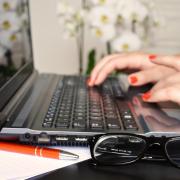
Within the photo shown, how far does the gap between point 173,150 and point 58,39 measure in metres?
0.81

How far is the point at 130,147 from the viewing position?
38 cm

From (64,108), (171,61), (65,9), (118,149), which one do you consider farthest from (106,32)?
(118,149)

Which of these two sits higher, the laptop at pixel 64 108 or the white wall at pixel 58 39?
the white wall at pixel 58 39

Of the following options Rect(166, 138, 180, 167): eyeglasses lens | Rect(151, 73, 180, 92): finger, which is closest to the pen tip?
Rect(166, 138, 180, 167): eyeglasses lens

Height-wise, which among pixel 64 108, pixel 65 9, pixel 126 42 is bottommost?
pixel 64 108

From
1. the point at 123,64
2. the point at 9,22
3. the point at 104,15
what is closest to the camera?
the point at 9,22

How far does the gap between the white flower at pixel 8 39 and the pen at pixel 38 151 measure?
217mm

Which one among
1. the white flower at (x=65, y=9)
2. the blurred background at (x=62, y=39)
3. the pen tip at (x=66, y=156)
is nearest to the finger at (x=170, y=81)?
the pen tip at (x=66, y=156)

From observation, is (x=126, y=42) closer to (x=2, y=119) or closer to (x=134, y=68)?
(x=134, y=68)

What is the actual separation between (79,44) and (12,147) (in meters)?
0.75

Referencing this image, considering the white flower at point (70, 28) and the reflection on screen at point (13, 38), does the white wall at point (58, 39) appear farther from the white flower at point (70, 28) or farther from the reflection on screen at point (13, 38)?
the reflection on screen at point (13, 38)

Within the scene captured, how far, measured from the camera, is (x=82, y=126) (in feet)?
1.35

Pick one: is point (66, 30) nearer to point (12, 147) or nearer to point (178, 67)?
point (178, 67)

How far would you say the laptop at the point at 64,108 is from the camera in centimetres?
39
